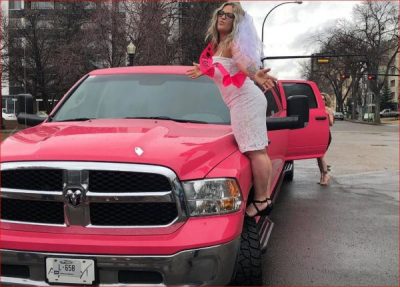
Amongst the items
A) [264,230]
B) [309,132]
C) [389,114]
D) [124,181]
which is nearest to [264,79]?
[124,181]

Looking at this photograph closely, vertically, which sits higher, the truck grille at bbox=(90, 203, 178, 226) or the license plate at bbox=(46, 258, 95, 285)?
the truck grille at bbox=(90, 203, 178, 226)

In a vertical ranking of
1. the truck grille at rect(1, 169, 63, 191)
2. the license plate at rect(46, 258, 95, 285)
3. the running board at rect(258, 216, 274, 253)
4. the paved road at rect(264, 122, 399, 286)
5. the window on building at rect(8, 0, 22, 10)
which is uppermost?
the window on building at rect(8, 0, 22, 10)

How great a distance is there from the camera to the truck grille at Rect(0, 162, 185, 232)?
2.84 meters

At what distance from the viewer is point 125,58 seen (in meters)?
28.5

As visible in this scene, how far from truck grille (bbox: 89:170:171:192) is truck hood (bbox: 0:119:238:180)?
73 millimetres

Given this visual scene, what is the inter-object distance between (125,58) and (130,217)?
26.4 meters

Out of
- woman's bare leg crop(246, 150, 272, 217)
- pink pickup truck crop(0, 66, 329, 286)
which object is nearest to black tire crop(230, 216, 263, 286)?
pink pickup truck crop(0, 66, 329, 286)

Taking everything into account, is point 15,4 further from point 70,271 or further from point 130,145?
point 70,271

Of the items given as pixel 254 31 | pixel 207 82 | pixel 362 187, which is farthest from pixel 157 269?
pixel 362 187

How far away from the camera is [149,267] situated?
276 cm

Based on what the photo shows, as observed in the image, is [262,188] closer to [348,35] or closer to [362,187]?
[362,187]

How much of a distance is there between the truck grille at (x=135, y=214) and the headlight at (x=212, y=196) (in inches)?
4.9

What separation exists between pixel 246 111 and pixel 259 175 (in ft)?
1.50

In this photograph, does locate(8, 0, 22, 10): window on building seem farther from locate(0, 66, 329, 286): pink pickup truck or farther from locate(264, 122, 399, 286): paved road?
locate(0, 66, 329, 286): pink pickup truck
